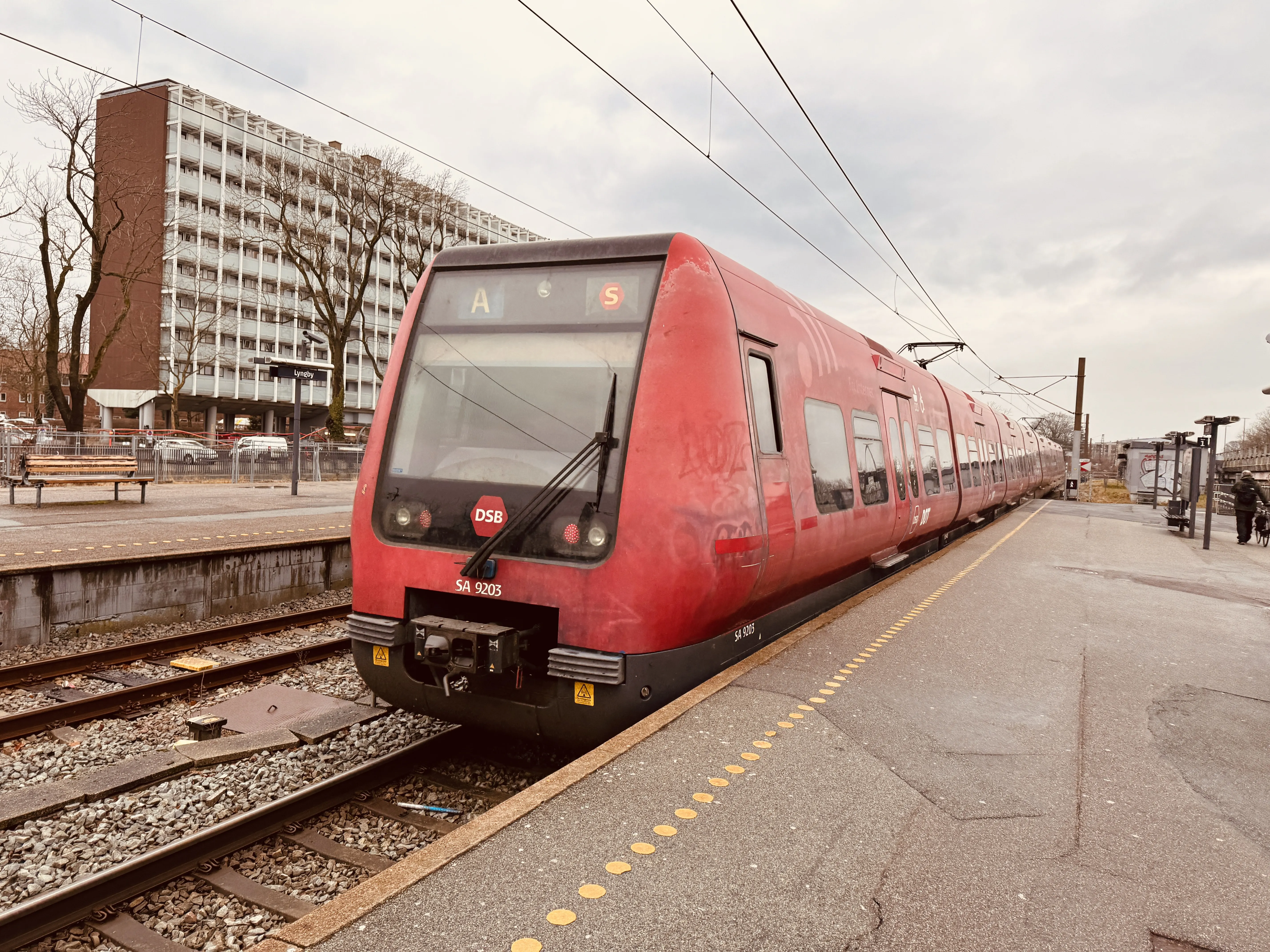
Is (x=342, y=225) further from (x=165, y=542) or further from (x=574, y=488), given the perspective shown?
(x=574, y=488)

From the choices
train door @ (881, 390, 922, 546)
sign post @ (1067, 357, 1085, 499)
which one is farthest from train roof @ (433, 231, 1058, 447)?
sign post @ (1067, 357, 1085, 499)

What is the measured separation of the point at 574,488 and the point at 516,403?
698 millimetres

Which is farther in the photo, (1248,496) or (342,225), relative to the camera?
(342,225)

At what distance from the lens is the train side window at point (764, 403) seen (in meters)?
5.35

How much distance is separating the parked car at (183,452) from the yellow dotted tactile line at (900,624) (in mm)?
19789

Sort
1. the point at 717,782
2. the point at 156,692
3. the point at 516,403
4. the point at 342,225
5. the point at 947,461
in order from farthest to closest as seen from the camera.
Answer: the point at 342,225
the point at 947,461
the point at 156,692
the point at 516,403
the point at 717,782

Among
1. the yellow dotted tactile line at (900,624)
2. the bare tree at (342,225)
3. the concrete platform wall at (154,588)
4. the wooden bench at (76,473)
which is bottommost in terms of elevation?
the concrete platform wall at (154,588)

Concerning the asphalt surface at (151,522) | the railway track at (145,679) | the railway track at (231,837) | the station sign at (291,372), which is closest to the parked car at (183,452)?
the asphalt surface at (151,522)

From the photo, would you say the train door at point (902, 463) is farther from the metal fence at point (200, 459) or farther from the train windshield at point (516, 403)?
the metal fence at point (200, 459)

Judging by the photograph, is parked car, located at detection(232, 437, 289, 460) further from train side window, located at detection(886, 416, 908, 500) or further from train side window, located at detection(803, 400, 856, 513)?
train side window, located at detection(803, 400, 856, 513)

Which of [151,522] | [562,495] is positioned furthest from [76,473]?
[562,495]

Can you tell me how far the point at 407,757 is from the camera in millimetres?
5055

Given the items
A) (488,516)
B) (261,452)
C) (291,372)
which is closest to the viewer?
(488,516)

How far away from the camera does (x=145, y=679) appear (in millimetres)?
7316
